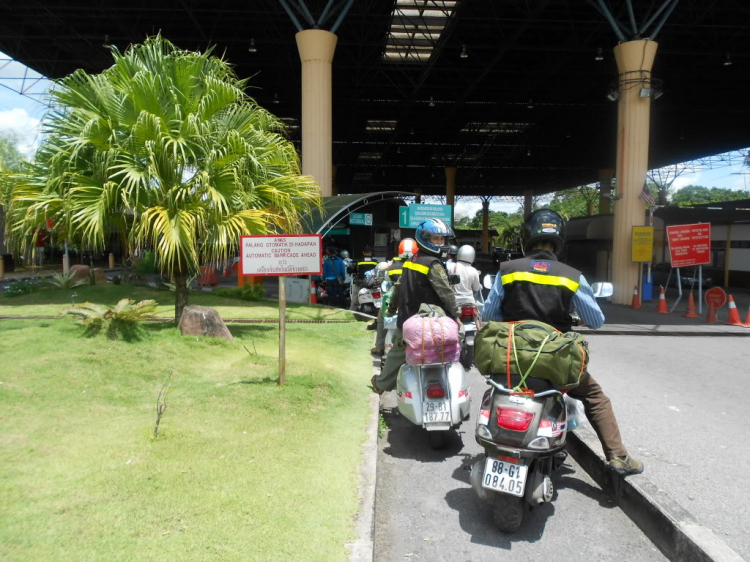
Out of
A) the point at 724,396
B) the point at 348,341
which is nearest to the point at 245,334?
the point at 348,341

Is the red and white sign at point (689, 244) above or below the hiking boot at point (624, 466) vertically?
above

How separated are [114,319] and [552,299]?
5.63m

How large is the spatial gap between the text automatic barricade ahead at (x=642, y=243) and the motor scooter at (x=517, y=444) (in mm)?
16663

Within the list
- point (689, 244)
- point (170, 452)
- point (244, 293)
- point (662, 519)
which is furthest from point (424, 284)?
point (689, 244)

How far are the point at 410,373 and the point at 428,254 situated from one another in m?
1.18

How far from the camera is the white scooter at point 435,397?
507 cm

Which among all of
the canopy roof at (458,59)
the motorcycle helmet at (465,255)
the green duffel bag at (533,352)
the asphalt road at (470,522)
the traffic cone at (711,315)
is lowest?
the asphalt road at (470,522)

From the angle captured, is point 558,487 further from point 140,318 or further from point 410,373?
point 140,318

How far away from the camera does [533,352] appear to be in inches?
147

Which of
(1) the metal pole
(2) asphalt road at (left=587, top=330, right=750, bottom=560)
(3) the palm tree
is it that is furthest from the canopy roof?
(1) the metal pole

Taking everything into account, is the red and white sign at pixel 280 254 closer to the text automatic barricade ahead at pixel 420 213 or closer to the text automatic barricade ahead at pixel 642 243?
the text automatic barricade ahead at pixel 420 213

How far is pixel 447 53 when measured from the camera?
25.0m

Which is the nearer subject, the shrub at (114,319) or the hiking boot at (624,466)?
the hiking boot at (624,466)

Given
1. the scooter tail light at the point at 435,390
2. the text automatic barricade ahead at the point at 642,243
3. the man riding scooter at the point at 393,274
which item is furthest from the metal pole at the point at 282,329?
the text automatic barricade ahead at the point at 642,243
